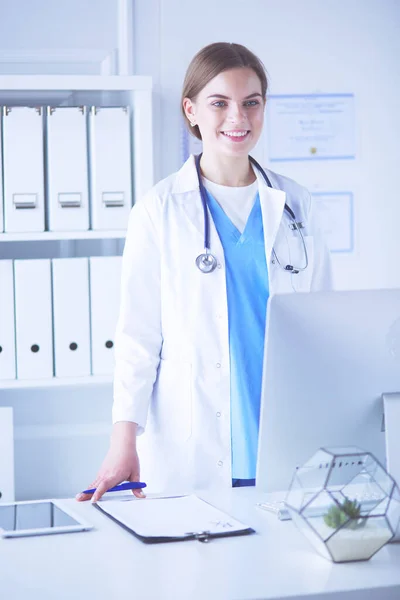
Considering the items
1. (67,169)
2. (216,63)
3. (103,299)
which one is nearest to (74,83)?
(67,169)

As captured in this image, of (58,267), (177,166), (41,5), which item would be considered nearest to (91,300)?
(58,267)

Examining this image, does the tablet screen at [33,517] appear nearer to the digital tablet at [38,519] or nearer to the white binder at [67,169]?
the digital tablet at [38,519]

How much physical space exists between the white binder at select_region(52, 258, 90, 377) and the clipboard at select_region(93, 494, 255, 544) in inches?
42.4

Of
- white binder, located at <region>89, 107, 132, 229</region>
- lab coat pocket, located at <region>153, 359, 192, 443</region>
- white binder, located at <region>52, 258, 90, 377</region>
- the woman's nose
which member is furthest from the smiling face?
white binder, located at <region>52, 258, 90, 377</region>

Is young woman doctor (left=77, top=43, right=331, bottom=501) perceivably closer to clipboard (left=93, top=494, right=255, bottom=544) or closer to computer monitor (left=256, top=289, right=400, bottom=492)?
clipboard (left=93, top=494, right=255, bottom=544)

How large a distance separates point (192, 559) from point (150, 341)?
0.76 m

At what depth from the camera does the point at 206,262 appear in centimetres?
185

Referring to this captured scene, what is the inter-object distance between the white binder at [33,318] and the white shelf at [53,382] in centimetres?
2

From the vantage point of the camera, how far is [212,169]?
1.96 meters

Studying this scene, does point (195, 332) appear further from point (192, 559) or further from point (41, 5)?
point (41, 5)

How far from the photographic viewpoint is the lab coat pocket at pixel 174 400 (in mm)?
1817

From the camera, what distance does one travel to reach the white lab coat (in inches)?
71.0

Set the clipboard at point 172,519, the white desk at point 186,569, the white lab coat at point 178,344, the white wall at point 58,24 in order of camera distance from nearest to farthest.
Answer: the white desk at point 186,569 < the clipboard at point 172,519 < the white lab coat at point 178,344 < the white wall at point 58,24

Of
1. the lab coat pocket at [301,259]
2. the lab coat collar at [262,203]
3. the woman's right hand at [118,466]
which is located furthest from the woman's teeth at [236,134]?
the woman's right hand at [118,466]
